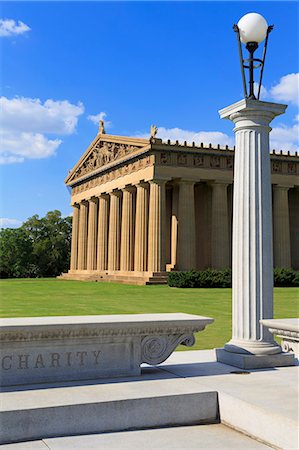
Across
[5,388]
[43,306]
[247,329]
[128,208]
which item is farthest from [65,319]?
[128,208]

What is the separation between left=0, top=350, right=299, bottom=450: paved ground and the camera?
718 cm

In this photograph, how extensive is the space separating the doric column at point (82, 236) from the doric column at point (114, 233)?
11.6 m

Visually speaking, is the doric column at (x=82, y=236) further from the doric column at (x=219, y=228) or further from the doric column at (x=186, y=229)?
the doric column at (x=219, y=228)

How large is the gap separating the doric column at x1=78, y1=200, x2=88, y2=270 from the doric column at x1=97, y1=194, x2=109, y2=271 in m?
6.61

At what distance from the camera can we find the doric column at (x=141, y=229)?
56.3 metres

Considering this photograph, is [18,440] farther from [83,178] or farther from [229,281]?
[83,178]

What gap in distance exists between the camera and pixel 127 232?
6094 cm

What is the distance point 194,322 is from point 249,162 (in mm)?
3702

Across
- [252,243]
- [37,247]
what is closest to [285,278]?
[252,243]

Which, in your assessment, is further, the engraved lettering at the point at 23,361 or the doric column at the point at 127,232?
the doric column at the point at 127,232

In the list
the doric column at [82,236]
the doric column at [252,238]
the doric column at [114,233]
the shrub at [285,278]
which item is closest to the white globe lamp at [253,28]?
the doric column at [252,238]

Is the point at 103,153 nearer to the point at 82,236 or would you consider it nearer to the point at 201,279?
the point at 82,236

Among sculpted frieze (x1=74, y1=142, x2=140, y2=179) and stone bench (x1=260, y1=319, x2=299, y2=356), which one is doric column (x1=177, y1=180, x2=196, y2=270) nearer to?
sculpted frieze (x1=74, y1=142, x2=140, y2=179)

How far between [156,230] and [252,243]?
139 ft
